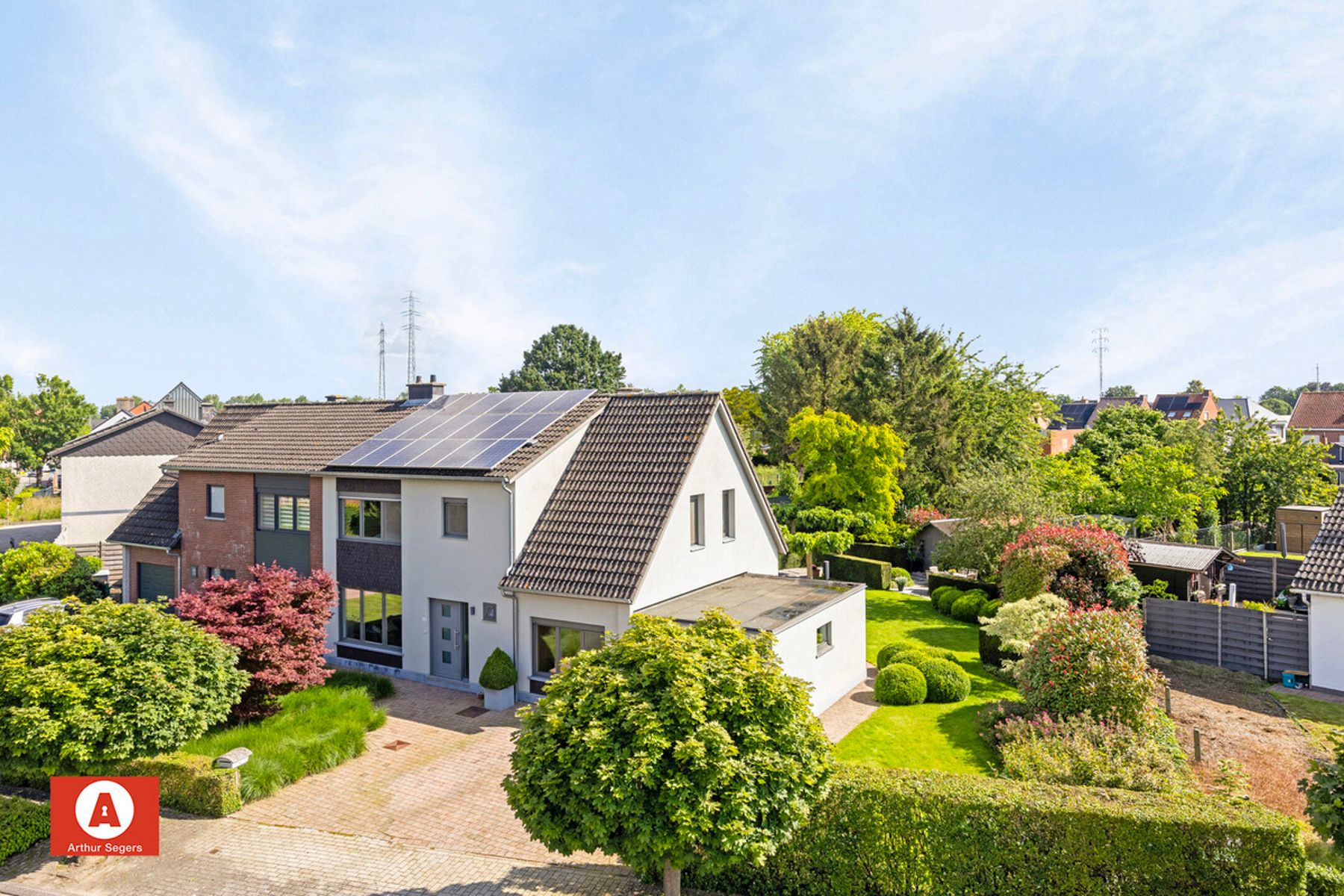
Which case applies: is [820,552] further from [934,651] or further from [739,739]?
[739,739]

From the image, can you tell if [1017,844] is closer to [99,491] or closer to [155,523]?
[155,523]

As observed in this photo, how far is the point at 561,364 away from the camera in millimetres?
95938

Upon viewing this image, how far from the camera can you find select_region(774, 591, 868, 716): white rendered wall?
1756 cm

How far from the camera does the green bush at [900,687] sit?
64.5ft

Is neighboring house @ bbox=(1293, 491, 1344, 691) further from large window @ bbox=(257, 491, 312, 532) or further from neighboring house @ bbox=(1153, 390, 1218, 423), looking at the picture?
neighboring house @ bbox=(1153, 390, 1218, 423)

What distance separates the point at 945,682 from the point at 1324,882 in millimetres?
10528

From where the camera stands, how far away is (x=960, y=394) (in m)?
51.0

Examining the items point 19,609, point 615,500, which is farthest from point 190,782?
point 19,609

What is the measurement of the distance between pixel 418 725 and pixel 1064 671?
1413cm

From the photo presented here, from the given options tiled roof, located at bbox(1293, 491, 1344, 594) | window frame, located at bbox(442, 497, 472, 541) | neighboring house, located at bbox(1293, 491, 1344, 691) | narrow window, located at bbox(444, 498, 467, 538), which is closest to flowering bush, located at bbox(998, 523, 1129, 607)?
tiled roof, located at bbox(1293, 491, 1344, 594)

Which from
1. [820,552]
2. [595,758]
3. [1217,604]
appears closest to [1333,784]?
[595,758]

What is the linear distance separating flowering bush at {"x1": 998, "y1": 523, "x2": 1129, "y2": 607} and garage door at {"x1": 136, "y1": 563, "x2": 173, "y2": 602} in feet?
93.8

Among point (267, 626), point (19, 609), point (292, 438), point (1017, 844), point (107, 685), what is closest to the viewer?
point (1017, 844)

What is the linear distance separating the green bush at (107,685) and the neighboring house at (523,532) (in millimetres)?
6508
